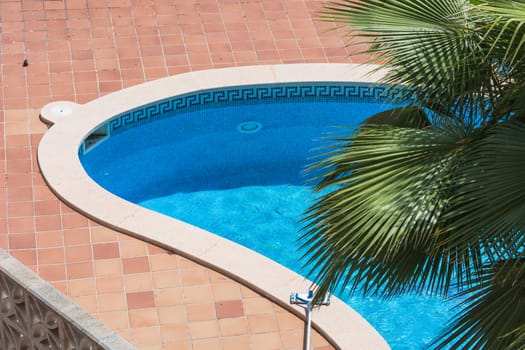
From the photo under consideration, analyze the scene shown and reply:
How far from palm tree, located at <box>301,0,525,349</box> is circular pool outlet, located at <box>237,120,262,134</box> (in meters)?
5.89

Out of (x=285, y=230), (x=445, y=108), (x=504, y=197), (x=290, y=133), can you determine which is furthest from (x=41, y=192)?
(x=504, y=197)

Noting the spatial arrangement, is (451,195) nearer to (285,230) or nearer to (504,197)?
(504,197)

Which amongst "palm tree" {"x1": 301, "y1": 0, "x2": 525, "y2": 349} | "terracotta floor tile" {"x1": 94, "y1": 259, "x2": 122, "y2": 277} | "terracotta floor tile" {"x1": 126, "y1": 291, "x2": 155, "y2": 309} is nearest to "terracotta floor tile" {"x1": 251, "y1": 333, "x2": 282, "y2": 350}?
"terracotta floor tile" {"x1": 126, "y1": 291, "x2": 155, "y2": 309}

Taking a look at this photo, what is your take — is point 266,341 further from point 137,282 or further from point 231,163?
point 231,163

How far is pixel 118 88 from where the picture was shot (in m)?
11.0

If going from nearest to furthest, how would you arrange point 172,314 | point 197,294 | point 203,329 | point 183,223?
point 203,329, point 172,314, point 197,294, point 183,223

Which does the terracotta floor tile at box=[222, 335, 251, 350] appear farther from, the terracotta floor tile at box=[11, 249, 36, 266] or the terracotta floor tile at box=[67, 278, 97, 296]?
the terracotta floor tile at box=[11, 249, 36, 266]

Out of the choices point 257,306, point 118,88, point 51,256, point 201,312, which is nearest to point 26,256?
point 51,256

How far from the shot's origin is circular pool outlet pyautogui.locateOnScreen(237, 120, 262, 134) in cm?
1125

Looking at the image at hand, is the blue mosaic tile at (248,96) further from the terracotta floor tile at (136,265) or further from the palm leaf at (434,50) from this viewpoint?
the palm leaf at (434,50)

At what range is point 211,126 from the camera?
1122 cm

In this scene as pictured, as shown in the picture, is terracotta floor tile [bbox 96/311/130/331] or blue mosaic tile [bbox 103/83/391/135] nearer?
terracotta floor tile [bbox 96/311/130/331]

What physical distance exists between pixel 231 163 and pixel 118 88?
150 cm

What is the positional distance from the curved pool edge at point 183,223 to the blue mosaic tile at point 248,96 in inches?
3.6
